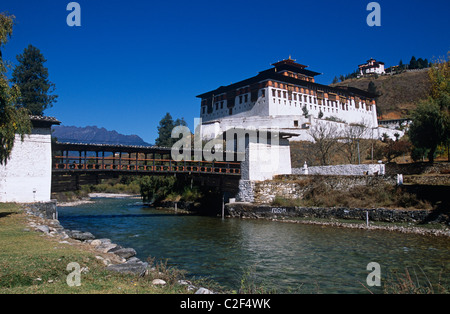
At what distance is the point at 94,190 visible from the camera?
2709 inches

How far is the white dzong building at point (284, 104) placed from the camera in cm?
6251

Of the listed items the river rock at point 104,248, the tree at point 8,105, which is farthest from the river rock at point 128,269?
the tree at point 8,105

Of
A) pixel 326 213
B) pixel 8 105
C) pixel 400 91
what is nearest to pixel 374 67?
pixel 400 91

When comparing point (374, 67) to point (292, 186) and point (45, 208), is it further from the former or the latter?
point (45, 208)

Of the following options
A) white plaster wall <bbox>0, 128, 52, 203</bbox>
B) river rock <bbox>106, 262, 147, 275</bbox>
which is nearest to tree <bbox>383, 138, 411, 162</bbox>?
white plaster wall <bbox>0, 128, 52, 203</bbox>

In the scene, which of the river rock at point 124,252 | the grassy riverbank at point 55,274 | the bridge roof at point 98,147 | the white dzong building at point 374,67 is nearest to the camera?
the grassy riverbank at point 55,274

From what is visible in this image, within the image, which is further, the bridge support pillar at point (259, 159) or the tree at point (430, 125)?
the bridge support pillar at point (259, 159)

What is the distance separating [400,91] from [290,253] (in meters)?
103

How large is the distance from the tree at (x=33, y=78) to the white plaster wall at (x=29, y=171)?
103 feet

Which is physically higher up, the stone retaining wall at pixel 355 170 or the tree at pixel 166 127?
the tree at pixel 166 127

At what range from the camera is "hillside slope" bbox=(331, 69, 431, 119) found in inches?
3629

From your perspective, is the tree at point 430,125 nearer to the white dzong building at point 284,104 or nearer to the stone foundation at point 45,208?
the white dzong building at point 284,104
